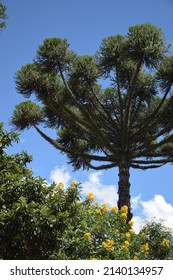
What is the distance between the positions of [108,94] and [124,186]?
410cm

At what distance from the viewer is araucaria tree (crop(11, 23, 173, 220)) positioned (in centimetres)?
1353

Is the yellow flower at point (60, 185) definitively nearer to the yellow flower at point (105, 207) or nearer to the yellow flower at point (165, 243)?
the yellow flower at point (105, 207)

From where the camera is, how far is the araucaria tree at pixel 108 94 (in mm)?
13531

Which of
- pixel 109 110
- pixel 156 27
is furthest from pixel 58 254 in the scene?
pixel 109 110

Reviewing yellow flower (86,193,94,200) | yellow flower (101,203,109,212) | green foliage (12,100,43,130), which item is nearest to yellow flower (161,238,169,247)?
yellow flower (101,203,109,212)

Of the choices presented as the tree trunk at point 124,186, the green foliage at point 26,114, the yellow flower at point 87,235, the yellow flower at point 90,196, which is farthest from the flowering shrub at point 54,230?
the green foliage at point 26,114

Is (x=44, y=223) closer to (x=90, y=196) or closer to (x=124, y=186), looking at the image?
(x=90, y=196)

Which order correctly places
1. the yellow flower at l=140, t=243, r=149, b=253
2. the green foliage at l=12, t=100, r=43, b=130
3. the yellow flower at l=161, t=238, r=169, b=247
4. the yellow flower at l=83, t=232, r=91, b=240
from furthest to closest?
the green foliage at l=12, t=100, r=43, b=130, the yellow flower at l=161, t=238, r=169, b=247, the yellow flower at l=140, t=243, r=149, b=253, the yellow flower at l=83, t=232, r=91, b=240

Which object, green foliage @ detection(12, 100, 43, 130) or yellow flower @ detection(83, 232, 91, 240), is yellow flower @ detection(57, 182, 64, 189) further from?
green foliage @ detection(12, 100, 43, 130)

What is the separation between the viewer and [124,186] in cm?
1436

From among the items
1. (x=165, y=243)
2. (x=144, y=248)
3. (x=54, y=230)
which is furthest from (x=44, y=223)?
(x=165, y=243)

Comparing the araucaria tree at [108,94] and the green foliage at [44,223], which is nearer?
the green foliage at [44,223]

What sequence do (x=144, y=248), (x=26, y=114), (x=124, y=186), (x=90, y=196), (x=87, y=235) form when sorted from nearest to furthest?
(x=87, y=235)
(x=144, y=248)
(x=90, y=196)
(x=124, y=186)
(x=26, y=114)
